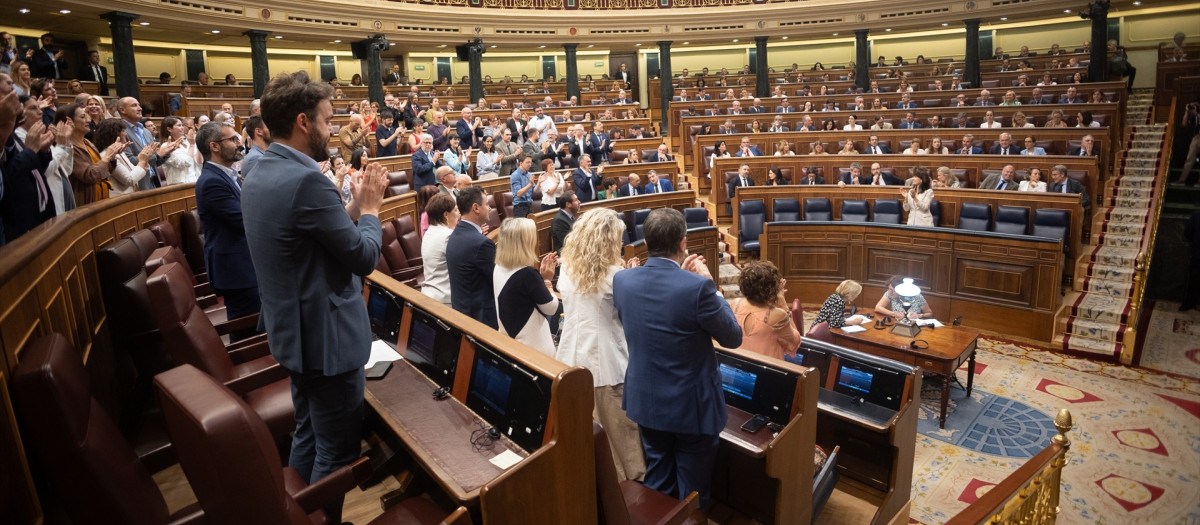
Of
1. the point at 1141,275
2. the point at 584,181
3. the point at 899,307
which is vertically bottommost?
the point at 899,307

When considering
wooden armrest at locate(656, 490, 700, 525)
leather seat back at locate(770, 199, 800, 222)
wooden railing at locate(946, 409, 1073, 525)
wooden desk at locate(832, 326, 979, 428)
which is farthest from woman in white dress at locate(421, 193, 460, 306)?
leather seat back at locate(770, 199, 800, 222)

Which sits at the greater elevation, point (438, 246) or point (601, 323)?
point (438, 246)

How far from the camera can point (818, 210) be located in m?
7.55

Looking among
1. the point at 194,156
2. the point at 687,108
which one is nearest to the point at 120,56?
the point at 194,156

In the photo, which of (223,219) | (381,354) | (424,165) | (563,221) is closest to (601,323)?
(381,354)

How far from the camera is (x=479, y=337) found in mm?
1816

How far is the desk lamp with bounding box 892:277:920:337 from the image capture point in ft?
16.1

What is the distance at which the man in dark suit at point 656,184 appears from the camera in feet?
26.0

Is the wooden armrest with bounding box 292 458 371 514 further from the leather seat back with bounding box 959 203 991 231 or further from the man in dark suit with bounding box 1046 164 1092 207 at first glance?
the man in dark suit with bounding box 1046 164 1092 207

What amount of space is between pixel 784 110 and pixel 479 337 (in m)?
10.6

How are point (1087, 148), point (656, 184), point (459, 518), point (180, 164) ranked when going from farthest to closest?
point (656, 184) < point (1087, 148) < point (180, 164) < point (459, 518)

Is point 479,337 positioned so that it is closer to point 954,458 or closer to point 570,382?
point 570,382

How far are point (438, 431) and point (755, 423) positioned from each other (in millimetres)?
1096

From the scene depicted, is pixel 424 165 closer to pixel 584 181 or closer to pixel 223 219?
pixel 584 181
